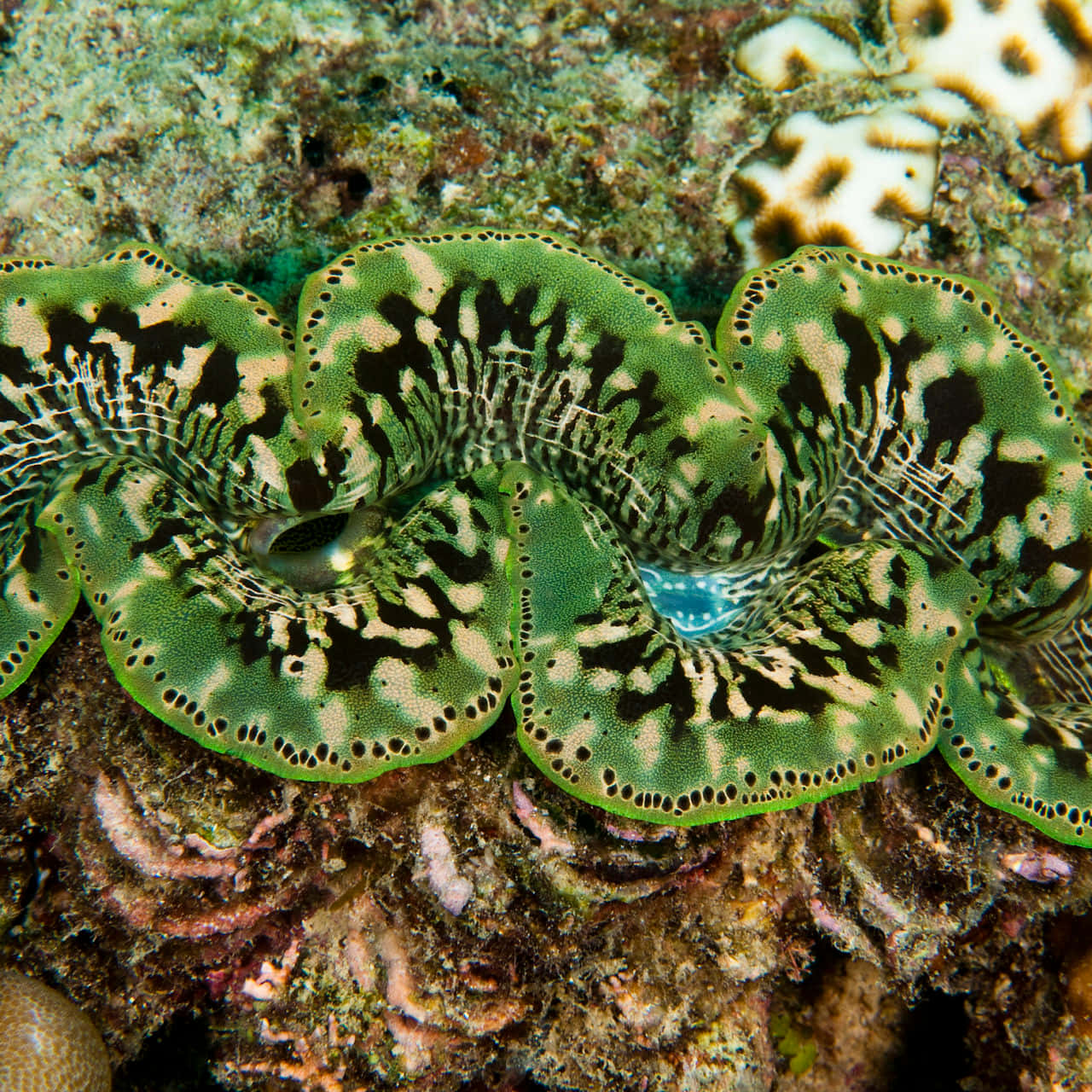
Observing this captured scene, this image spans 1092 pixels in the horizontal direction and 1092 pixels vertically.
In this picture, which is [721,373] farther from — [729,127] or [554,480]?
[729,127]

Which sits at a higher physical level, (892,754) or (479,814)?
(892,754)

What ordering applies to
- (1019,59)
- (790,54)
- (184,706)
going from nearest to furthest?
(184,706) → (790,54) → (1019,59)

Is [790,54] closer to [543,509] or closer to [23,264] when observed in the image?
[543,509]

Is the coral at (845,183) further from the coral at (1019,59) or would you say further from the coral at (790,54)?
the coral at (1019,59)

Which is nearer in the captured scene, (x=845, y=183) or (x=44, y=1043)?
(x=44, y=1043)

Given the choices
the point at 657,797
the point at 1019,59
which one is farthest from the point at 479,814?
the point at 1019,59

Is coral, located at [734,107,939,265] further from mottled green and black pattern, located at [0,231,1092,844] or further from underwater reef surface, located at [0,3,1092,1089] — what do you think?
mottled green and black pattern, located at [0,231,1092,844]
